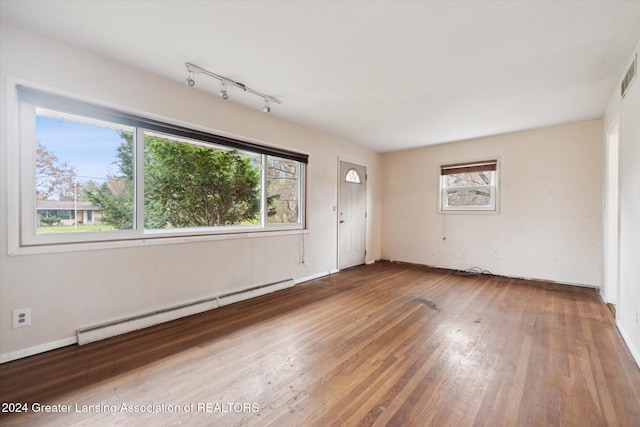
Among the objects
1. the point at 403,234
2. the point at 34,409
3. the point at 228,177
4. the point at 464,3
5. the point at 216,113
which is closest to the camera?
the point at 34,409

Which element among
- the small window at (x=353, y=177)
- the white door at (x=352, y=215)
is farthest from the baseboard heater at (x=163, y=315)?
the small window at (x=353, y=177)

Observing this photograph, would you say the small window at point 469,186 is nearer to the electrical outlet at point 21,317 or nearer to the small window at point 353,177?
the small window at point 353,177

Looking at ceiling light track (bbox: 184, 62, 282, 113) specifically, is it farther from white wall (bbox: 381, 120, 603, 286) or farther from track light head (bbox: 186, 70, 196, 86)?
white wall (bbox: 381, 120, 603, 286)

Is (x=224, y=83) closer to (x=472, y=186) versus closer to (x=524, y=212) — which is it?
(x=472, y=186)

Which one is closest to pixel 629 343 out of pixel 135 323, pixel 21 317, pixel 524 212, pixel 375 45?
pixel 524 212

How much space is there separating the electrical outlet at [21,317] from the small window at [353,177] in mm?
4515

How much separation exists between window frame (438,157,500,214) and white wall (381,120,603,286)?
8 centimetres

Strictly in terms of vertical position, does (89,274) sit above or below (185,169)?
below

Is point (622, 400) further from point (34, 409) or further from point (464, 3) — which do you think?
point (34, 409)

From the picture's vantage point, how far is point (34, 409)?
1.60 meters

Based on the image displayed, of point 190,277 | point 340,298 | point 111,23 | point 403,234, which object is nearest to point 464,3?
point 111,23

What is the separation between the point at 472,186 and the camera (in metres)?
5.20

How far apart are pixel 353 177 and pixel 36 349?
4.88m

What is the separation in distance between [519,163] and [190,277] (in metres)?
5.33
